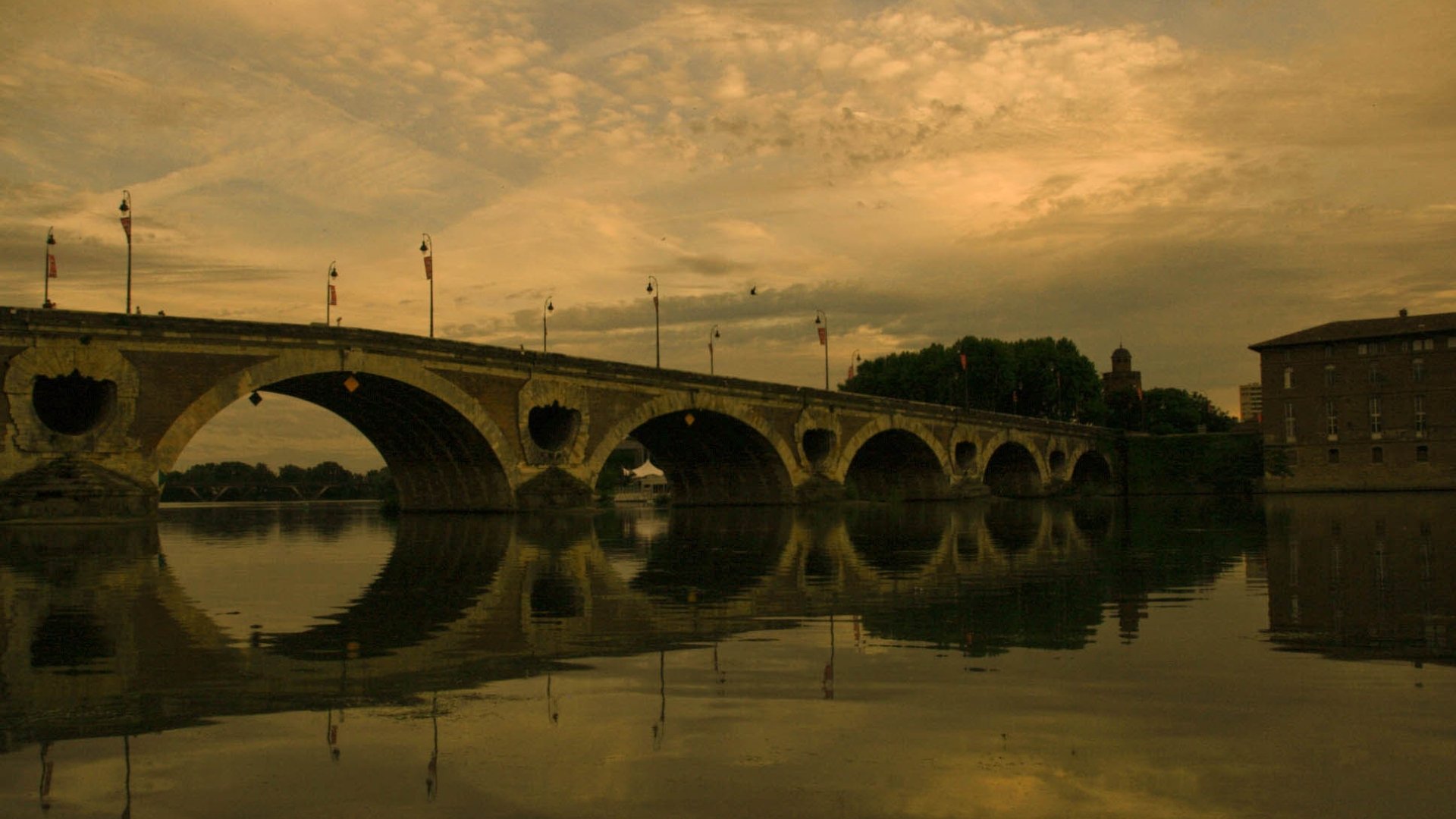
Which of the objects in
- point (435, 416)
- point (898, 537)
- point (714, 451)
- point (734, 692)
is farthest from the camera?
point (714, 451)

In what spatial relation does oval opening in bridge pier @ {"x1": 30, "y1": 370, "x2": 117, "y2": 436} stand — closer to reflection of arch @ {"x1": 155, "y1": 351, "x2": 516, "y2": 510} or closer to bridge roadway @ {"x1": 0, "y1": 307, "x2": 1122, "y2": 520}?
bridge roadway @ {"x1": 0, "y1": 307, "x2": 1122, "y2": 520}

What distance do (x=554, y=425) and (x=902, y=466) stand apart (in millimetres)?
36312

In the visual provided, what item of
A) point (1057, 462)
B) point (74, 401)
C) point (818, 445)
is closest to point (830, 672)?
point (74, 401)

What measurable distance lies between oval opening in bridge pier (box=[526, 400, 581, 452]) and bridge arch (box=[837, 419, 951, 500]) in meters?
27.4

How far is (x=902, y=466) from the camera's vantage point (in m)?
81.0

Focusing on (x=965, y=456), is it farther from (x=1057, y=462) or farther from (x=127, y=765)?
(x=127, y=765)

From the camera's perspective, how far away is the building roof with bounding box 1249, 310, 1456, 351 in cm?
9006

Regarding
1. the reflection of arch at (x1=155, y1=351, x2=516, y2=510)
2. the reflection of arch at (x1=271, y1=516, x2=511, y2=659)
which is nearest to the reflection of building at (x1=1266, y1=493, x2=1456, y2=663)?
the reflection of arch at (x1=271, y1=516, x2=511, y2=659)

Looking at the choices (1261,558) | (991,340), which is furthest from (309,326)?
(991,340)

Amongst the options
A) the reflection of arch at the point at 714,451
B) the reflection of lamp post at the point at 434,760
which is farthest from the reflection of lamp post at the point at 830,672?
the reflection of arch at the point at 714,451

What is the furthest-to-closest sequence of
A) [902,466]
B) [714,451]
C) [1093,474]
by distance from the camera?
[1093,474] < [902,466] < [714,451]

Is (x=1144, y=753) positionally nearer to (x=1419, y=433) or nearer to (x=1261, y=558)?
(x=1261, y=558)

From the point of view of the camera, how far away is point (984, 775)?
6.70 m

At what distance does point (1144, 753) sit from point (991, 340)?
10712 centimetres
